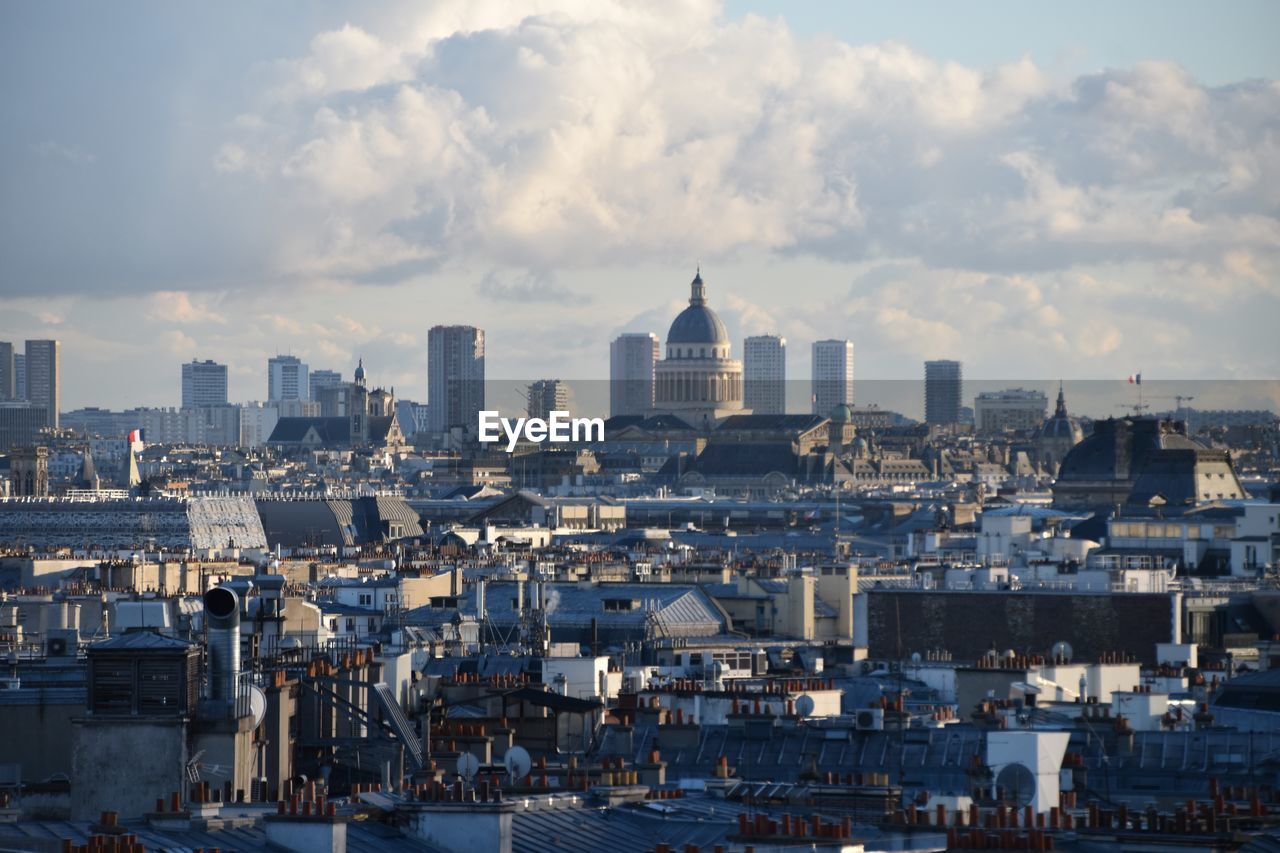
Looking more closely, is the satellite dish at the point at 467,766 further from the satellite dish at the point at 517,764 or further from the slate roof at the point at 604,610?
the slate roof at the point at 604,610

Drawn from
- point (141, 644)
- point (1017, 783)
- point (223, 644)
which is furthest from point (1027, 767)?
point (141, 644)

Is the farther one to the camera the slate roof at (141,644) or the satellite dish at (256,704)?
the satellite dish at (256,704)

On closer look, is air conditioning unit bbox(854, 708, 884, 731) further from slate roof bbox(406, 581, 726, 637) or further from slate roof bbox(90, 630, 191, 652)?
slate roof bbox(406, 581, 726, 637)

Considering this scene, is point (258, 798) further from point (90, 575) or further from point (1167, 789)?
point (90, 575)

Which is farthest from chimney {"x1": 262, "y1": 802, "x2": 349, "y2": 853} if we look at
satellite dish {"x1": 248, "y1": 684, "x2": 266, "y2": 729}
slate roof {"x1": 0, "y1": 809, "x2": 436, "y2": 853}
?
satellite dish {"x1": 248, "y1": 684, "x2": 266, "y2": 729}

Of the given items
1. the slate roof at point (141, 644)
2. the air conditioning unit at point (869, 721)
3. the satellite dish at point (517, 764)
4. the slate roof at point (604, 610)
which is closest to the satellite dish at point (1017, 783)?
the satellite dish at point (517, 764)

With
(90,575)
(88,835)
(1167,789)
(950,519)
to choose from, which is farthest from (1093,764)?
(950,519)

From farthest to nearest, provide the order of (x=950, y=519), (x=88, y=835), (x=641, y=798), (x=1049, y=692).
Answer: (x=950, y=519), (x=1049, y=692), (x=641, y=798), (x=88, y=835)
